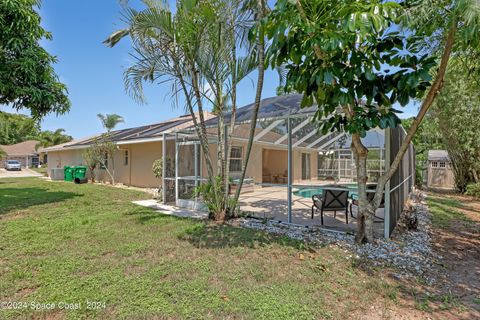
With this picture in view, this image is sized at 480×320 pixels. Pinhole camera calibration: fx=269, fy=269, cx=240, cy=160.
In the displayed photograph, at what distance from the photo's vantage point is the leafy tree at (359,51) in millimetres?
3523

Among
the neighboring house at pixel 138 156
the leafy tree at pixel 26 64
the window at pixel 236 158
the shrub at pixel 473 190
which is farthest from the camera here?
the neighboring house at pixel 138 156

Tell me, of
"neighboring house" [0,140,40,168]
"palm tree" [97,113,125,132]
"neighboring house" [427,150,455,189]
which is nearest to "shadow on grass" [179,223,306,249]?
"palm tree" [97,113,125,132]

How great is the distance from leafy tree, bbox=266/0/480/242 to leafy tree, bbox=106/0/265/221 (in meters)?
2.22

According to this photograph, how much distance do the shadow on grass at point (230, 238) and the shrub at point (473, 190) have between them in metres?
14.8

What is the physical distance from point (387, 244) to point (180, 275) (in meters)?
3.97

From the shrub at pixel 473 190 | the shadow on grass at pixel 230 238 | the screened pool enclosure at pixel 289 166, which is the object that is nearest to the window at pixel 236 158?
the screened pool enclosure at pixel 289 166

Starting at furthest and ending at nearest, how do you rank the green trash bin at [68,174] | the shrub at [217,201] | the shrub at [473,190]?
the green trash bin at [68,174]
the shrub at [473,190]
the shrub at [217,201]

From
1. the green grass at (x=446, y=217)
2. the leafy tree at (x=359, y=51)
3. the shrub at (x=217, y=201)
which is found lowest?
the green grass at (x=446, y=217)

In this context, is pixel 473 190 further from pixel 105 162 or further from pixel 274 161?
pixel 105 162

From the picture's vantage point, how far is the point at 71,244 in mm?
5129

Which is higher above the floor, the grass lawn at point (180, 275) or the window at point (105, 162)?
the window at point (105, 162)

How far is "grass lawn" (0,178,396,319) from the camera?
10.2ft

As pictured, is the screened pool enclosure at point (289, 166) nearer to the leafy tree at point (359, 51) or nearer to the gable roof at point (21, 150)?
the leafy tree at point (359, 51)

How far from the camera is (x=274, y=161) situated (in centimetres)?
1745
